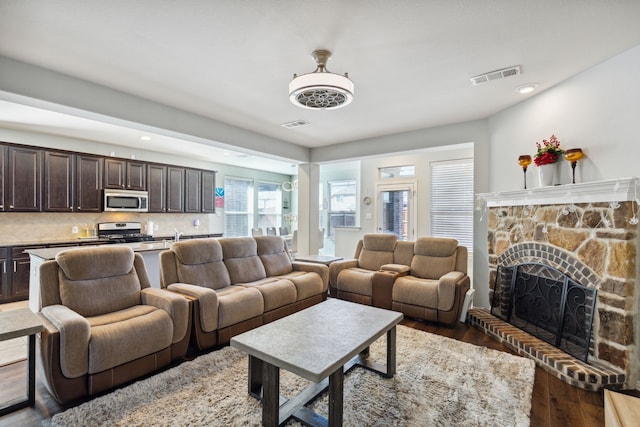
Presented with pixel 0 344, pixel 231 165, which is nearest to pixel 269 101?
pixel 0 344

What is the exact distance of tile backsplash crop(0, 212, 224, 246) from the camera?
470 cm

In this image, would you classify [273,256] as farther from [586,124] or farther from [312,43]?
[586,124]

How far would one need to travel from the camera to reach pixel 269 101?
3.51 metres

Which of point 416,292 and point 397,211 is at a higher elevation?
point 397,211

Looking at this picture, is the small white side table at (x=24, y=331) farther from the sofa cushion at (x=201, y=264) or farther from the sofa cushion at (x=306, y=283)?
the sofa cushion at (x=306, y=283)

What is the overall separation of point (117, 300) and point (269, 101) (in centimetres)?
247

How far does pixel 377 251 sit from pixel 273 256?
1.61 m

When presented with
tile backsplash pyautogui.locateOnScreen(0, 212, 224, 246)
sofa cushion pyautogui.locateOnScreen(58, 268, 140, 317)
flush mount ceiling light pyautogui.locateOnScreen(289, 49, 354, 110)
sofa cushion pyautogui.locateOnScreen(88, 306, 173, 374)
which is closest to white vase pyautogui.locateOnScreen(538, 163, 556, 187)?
flush mount ceiling light pyautogui.locateOnScreen(289, 49, 354, 110)

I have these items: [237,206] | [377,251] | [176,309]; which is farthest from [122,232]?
[377,251]

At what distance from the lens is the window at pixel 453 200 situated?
224 inches

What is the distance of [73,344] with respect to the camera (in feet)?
6.64

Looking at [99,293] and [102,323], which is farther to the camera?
[99,293]

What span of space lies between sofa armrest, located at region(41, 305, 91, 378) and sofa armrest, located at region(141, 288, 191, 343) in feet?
1.87

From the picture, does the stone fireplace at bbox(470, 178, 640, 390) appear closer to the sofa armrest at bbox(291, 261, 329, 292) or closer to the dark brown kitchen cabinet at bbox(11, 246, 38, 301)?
the sofa armrest at bbox(291, 261, 329, 292)
